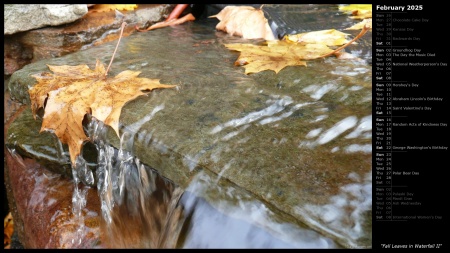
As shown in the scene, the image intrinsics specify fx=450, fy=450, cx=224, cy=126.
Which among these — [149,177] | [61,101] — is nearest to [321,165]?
[149,177]

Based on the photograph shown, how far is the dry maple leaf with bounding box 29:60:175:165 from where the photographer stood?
5.25ft

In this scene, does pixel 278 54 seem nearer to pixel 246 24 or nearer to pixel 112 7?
pixel 246 24

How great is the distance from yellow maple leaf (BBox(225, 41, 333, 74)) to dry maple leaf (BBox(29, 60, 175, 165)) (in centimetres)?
41

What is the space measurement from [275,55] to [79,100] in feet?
2.76

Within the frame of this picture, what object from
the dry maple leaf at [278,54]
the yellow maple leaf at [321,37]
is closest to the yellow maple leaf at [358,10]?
the yellow maple leaf at [321,37]

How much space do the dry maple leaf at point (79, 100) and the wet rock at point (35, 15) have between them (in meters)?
0.92

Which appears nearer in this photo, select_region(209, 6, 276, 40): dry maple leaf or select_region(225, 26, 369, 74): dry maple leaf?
select_region(225, 26, 369, 74): dry maple leaf

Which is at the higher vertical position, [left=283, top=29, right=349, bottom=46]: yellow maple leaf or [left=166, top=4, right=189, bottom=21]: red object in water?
[left=166, top=4, right=189, bottom=21]: red object in water

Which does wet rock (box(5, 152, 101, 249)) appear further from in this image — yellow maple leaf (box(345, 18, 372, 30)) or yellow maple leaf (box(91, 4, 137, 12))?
yellow maple leaf (box(345, 18, 372, 30))

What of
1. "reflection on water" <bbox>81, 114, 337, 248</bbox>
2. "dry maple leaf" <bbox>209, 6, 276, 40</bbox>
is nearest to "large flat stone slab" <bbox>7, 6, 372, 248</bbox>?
"reflection on water" <bbox>81, 114, 337, 248</bbox>

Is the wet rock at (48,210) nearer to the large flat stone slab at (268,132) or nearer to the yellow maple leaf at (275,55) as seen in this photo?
the large flat stone slab at (268,132)

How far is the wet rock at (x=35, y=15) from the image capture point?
8.17 feet

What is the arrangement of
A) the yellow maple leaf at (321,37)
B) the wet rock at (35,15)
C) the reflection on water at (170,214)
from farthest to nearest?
the wet rock at (35,15)
the yellow maple leaf at (321,37)
the reflection on water at (170,214)
